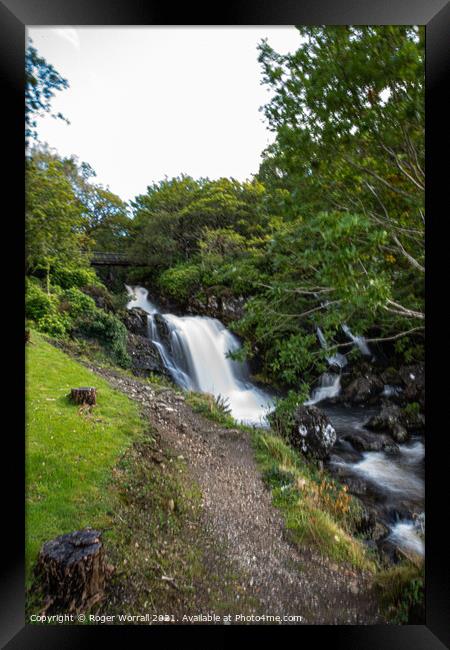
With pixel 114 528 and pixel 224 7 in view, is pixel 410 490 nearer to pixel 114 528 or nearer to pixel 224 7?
pixel 114 528

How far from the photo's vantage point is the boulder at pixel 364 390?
4715 millimetres

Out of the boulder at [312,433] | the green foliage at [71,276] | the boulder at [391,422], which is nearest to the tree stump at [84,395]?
the green foliage at [71,276]

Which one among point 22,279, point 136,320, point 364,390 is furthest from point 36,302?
point 364,390

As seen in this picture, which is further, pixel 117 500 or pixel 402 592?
pixel 117 500

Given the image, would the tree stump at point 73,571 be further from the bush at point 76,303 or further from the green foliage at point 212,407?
the green foliage at point 212,407

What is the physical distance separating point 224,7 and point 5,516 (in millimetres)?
3717

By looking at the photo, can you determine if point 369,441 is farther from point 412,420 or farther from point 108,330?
point 108,330

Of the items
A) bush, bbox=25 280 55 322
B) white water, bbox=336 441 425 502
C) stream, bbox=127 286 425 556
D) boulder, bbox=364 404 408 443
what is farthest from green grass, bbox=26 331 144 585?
boulder, bbox=364 404 408 443

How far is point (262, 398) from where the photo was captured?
426cm

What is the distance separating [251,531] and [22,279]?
9.16 feet

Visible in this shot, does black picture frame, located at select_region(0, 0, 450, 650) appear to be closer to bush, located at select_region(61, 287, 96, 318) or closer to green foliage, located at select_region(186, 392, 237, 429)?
bush, located at select_region(61, 287, 96, 318)

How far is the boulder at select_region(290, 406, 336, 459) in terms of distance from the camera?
4082mm

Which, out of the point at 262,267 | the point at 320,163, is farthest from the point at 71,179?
the point at 320,163

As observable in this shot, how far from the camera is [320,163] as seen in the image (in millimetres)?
2348
